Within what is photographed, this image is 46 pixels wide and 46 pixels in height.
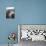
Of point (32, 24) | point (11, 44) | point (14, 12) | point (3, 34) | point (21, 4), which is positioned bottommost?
point (11, 44)

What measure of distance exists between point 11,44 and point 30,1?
1.18 metres

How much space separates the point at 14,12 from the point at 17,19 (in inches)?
7.7

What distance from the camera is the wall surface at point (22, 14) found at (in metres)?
3.24

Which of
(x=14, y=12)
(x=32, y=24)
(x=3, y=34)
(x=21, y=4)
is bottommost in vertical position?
Answer: (x=3, y=34)

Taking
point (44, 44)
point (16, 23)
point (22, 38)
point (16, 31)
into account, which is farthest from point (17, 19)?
point (44, 44)

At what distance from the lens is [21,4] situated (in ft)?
10.8

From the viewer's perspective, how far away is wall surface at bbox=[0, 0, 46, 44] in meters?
3.24

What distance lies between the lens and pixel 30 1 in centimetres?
327

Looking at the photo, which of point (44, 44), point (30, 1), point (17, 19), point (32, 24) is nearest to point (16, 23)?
point (17, 19)

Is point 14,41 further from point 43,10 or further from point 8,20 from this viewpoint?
point 43,10

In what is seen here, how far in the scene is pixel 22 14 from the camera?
3270mm

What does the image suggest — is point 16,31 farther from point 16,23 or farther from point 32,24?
point 32,24

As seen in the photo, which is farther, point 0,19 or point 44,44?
point 0,19

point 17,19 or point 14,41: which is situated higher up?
point 17,19
